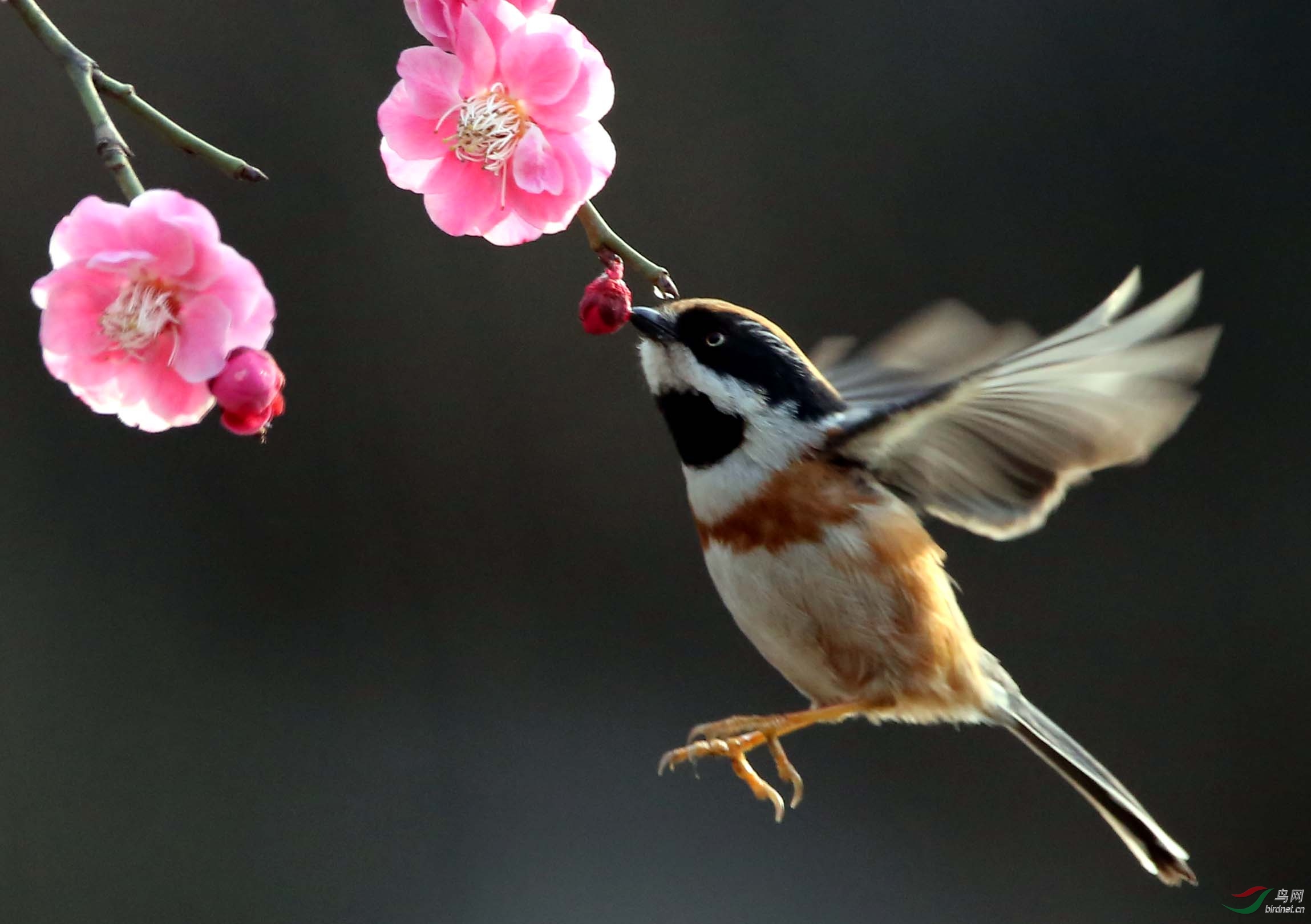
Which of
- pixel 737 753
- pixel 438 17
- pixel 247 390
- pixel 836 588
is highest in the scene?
pixel 438 17

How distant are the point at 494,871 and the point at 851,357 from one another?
1.35 metres

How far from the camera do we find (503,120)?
79cm

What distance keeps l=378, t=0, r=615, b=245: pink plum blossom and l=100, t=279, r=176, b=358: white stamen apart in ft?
0.62

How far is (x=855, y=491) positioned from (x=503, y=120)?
52cm

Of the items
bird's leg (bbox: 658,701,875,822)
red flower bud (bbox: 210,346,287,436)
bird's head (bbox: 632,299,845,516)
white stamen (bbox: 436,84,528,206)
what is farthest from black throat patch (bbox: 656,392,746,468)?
red flower bud (bbox: 210,346,287,436)

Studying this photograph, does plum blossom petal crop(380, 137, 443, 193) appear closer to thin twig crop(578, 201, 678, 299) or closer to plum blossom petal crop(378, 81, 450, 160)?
plum blossom petal crop(378, 81, 450, 160)

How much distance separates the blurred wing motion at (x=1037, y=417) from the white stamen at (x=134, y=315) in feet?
1.86

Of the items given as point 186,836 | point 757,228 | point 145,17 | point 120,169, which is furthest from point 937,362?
point 145,17

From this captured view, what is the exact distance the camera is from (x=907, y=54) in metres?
2.69

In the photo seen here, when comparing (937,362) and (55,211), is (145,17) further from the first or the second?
(937,362)

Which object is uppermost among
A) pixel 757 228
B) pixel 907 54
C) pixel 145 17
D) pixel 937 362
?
pixel 145 17

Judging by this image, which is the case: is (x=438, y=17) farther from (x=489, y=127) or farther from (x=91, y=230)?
(x=91, y=230)

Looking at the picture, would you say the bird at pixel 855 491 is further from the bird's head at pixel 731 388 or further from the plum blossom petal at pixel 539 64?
the plum blossom petal at pixel 539 64

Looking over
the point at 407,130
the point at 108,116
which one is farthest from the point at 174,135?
the point at 407,130
